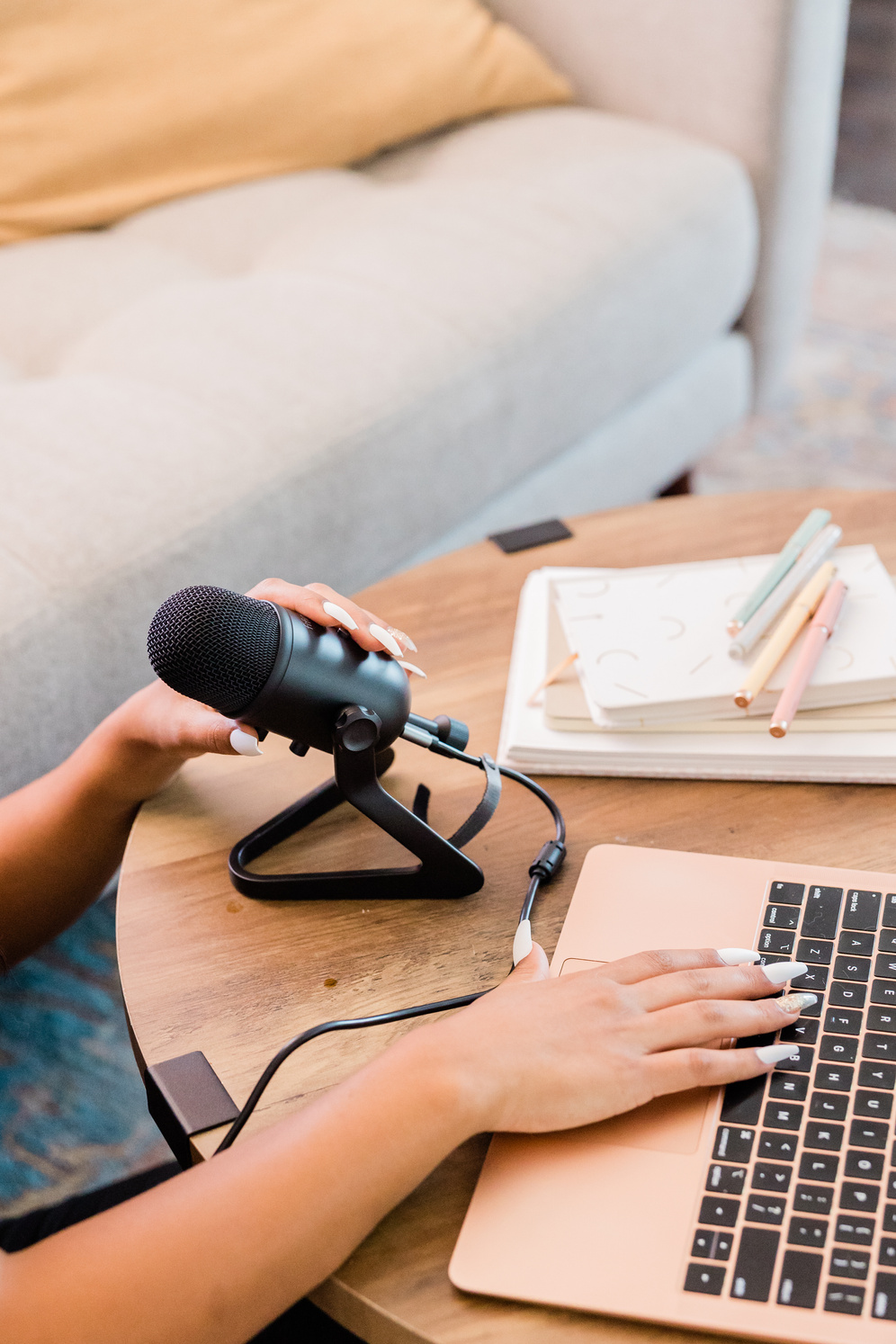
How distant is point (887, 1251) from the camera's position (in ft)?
1.39

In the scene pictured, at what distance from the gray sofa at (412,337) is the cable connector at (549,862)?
51 cm

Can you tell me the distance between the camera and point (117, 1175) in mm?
964

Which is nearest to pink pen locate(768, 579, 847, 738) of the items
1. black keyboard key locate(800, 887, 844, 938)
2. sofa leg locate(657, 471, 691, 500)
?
black keyboard key locate(800, 887, 844, 938)

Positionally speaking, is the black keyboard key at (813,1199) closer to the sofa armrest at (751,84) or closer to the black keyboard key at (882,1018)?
the black keyboard key at (882,1018)

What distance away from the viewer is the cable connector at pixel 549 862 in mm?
612

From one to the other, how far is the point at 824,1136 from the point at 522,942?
16 cm

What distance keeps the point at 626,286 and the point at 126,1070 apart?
105cm

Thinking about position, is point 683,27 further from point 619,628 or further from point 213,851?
point 213,851

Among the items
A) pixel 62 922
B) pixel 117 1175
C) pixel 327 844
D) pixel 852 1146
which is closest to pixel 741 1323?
pixel 852 1146

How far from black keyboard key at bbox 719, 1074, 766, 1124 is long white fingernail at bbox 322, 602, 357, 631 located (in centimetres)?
29

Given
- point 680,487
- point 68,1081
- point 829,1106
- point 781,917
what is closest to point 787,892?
point 781,917

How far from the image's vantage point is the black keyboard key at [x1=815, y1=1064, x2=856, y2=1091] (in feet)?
1.58

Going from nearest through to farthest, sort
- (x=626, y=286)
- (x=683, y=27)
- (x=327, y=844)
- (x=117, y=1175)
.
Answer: (x=327, y=844)
(x=117, y=1175)
(x=626, y=286)
(x=683, y=27)

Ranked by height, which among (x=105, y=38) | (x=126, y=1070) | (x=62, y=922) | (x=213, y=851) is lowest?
(x=126, y=1070)
